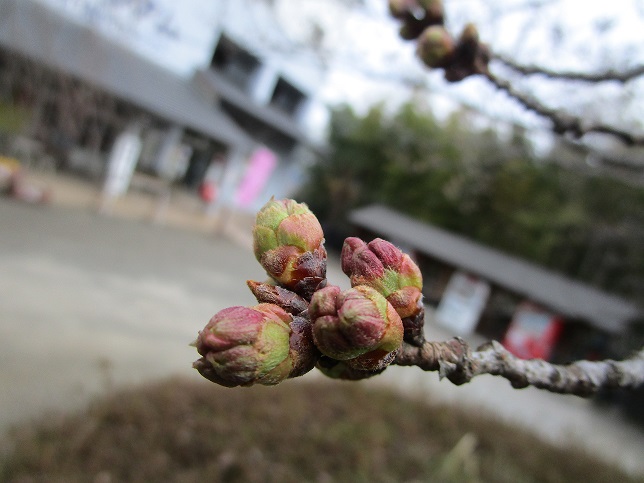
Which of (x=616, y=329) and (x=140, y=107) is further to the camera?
(x=140, y=107)

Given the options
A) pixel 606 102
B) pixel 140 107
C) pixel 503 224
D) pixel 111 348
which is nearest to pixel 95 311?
pixel 111 348

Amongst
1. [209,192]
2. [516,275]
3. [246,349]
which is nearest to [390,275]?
[246,349]

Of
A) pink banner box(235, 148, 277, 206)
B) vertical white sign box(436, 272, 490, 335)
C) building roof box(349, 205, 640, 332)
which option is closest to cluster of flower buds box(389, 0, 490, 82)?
building roof box(349, 205, 640, 332)

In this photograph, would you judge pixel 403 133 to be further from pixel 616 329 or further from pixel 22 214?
pixel 22 214

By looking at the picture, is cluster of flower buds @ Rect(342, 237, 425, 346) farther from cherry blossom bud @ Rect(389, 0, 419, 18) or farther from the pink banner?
the pink banner

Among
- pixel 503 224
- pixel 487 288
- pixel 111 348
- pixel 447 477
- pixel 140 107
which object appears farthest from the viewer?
pixel 503 224

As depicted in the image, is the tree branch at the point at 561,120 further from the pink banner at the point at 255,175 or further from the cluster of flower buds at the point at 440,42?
the pink banner at the point at 255,175
